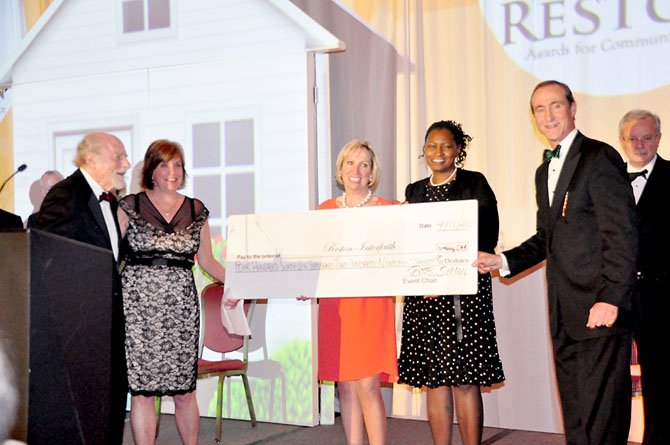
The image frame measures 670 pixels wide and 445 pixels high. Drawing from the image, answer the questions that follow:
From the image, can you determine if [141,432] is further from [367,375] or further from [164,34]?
[164,34]

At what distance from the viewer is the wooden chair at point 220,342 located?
5.32 meters

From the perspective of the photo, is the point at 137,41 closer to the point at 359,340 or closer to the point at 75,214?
the point at 75,214

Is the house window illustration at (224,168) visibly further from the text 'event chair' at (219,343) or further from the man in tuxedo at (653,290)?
the man in tuxedo at (653,290)

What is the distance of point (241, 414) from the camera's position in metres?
5.86

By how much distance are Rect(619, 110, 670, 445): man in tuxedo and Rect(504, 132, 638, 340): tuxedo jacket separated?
0.86 m

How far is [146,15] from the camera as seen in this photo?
622cm

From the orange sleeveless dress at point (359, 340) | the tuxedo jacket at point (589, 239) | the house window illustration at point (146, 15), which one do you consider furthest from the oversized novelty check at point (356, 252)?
the house window illustration at point (146, 15)

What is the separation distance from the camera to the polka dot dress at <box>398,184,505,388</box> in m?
3.92

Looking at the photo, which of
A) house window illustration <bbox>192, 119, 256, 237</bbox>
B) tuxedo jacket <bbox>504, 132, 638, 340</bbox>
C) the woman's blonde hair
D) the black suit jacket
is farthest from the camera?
house window illustration <bbox>192, 119, 256, 237</bbox>

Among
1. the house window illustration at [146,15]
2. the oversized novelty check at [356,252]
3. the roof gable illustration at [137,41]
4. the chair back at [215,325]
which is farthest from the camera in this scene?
the house window illustration at [146,15]

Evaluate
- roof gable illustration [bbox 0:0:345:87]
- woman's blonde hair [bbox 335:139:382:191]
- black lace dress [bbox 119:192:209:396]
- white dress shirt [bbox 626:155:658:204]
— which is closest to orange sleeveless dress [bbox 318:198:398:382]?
woman's blonde hair [bbox 335:139:382:191]

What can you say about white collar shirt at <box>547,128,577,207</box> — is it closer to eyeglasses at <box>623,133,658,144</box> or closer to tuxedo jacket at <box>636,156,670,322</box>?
tuxedo jacket at <box>636,156,670,322</box>

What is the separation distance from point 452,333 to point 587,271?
1.18m

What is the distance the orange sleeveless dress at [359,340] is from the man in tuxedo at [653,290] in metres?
1.22
